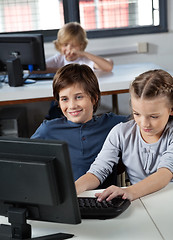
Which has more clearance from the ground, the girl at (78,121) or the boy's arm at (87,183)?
the girl at (78,121)

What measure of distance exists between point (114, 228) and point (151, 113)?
1.56 ft

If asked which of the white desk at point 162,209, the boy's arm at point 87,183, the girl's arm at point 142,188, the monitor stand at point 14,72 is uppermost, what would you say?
the monitor stand at point 14,72

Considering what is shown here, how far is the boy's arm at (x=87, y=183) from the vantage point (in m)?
1.57

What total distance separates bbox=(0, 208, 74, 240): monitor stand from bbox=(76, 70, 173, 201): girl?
0.23 metres

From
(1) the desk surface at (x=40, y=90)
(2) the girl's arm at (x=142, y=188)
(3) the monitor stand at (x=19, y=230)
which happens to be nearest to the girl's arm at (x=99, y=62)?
(1) the desk surface at (x=40, y=90)

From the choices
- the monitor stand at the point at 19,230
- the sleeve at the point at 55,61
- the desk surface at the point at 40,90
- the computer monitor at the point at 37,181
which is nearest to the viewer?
the computer monitor at the point at 37,181

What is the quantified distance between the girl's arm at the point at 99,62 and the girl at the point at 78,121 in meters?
1.52

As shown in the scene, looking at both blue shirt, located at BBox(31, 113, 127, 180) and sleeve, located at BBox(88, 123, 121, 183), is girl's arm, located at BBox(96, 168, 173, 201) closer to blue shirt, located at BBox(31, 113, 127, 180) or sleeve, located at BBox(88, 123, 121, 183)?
sleeve, located at BBox(88, 123, 121, 183)

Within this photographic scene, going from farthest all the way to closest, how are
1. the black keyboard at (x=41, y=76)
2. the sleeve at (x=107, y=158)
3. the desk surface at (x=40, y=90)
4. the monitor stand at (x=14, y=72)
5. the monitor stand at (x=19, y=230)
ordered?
the black keyboard at (x=41, y=76)
the monitor stand at (x=14, y=72)
the desk surface at (x=40, y=90)
the sleeve at (x=107, y=158)
the monitor stand at (x=19, y=230)

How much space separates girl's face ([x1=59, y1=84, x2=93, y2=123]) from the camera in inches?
77.0

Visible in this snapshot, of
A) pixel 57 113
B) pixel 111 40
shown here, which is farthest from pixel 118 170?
pixel 111 40

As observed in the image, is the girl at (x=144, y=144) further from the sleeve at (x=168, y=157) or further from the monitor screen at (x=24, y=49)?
the monitor screen at (x=24, y=49)

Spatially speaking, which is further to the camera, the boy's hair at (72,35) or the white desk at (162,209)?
the boy's hair at (72,35)

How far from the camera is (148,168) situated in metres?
1.72
